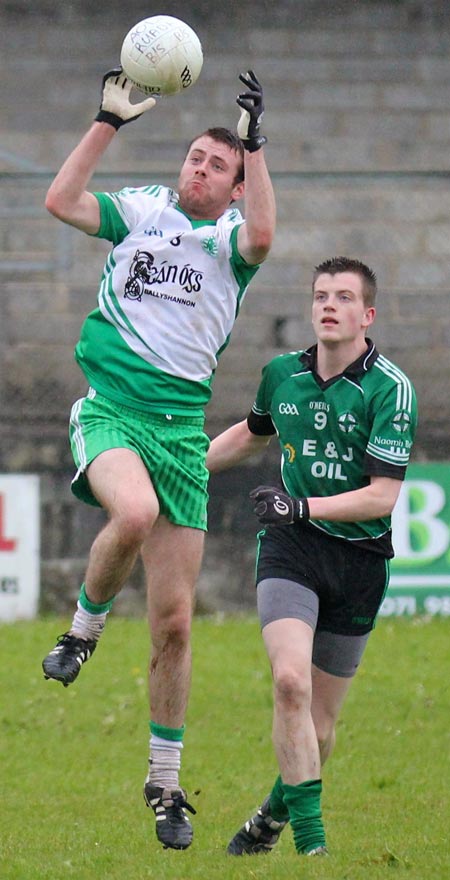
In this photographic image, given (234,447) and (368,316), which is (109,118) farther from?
(234,447)

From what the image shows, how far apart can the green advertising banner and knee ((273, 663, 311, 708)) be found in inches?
316

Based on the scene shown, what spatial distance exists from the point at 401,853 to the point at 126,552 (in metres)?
1.75

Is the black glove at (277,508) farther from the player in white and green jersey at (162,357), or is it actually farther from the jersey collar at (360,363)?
the jersey collar at (360,363)

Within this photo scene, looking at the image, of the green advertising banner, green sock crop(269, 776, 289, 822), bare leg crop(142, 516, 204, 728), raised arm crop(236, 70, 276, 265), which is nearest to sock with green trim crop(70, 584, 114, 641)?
bare leg crop(142, 516, 204, 728)

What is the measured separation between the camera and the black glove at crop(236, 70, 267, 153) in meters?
6.23

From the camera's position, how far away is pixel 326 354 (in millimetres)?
6676

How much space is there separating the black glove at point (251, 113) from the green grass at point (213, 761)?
286cm

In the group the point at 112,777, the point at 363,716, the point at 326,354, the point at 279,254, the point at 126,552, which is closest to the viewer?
the point at 126,552

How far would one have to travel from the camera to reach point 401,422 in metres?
6.43

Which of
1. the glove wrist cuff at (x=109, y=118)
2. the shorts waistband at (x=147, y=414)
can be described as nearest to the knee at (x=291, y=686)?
the shorts waistband at (x=147, y=414)

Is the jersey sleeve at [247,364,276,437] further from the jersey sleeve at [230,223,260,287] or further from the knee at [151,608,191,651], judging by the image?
the knee at [151,608,191,651]

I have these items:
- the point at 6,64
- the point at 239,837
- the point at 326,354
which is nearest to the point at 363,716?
the point at 239,837

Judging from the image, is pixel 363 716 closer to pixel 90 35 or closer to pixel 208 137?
pixel 208 137

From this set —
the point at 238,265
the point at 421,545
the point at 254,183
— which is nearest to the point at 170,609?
the point at 238,265
